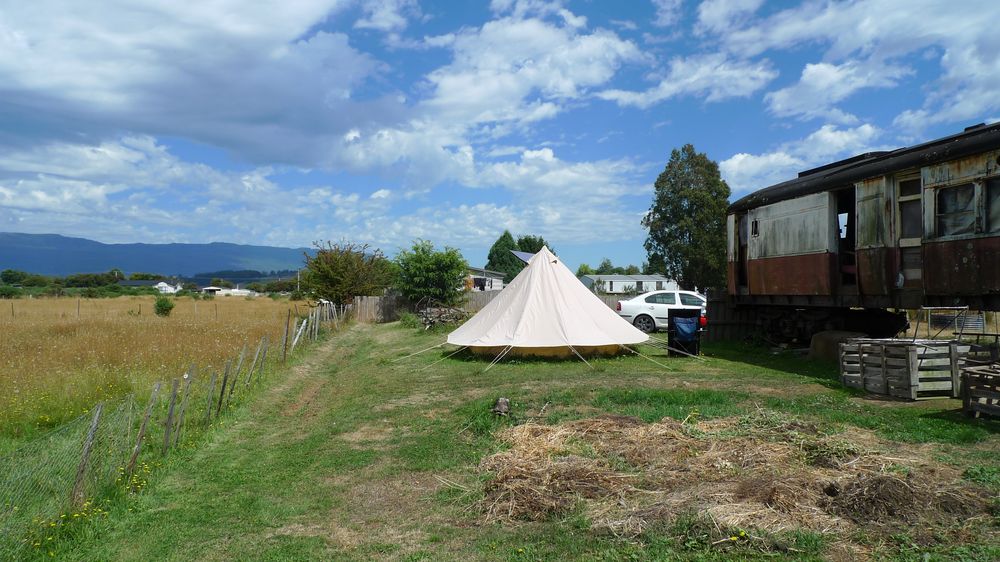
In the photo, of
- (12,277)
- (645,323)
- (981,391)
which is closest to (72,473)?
(981,391)

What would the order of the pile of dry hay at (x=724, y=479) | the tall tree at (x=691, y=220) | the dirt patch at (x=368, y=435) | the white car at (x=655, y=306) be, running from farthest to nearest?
the tall tree at (x=691, y=220) → the white car at (x=655, y=306) → the dirt patch at (x=368, y=435) → the pile of dry hay at (x=724, y=479)

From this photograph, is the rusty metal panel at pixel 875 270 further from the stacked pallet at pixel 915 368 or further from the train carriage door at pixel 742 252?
the train carriage door at pixel 742 252

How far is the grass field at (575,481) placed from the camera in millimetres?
5055

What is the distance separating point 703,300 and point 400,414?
15807 mm

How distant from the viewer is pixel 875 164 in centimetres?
1336

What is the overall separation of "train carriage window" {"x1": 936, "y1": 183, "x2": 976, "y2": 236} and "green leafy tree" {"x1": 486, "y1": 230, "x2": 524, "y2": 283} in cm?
6449

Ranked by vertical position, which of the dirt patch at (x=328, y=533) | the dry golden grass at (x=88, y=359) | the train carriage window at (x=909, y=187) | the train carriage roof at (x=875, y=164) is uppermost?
the train carriage roof at (x=875, y=164)

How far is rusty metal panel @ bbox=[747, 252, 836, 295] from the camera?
14578 millimetres

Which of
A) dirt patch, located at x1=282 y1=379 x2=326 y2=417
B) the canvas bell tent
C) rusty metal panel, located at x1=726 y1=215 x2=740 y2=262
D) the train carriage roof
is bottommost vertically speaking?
dirt patch, located at x1=282 y1=379 x2=326 y2=417

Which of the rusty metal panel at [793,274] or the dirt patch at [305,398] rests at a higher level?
the rusty metal panel at [793,274]

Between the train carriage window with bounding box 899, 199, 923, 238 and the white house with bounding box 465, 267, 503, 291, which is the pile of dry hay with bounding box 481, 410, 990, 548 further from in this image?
the white house with bounding box 465, 267, 503, 291

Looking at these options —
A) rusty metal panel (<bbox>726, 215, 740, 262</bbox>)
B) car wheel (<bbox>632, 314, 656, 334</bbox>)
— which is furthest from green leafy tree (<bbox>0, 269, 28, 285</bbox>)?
→ rusty metal panel (<bbox>726, 215, 740, 262</bbox>)

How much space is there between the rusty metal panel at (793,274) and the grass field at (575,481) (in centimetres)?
399

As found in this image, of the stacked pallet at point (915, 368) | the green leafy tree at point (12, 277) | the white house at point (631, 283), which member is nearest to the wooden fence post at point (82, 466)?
the stacked pallet at point (915, 368)
